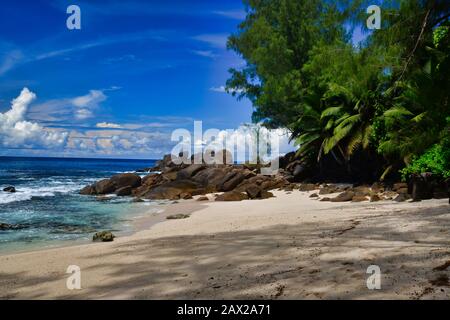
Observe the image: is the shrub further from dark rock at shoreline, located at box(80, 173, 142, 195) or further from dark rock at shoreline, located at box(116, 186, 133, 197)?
dark rock at shoreline, located at box(80, 173, 142, 195)

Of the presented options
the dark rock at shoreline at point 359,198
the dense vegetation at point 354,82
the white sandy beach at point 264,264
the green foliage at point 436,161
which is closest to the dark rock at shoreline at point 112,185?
the dense vegetation at point 354,82

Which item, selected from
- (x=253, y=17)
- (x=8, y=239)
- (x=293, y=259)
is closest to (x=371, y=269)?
(x=293, y=259)

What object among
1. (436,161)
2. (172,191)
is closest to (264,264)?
(436,161)

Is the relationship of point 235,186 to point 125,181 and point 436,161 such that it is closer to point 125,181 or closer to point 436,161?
point 125,181

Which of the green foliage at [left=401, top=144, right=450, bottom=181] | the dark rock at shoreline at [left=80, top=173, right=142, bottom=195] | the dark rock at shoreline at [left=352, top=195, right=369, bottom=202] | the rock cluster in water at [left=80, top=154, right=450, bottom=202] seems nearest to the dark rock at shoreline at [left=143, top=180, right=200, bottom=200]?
the rock cluster in water at [left=80, top=154, right=450, bottom=202]

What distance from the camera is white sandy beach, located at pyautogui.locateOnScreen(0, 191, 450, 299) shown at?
4230mm

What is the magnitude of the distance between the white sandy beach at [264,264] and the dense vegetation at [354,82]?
10.0 feet

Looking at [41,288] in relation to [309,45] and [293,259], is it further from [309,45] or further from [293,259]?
[309,45]

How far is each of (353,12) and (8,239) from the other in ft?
35.2

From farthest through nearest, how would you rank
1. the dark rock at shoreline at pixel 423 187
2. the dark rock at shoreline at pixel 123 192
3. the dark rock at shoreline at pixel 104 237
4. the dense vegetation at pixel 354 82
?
the dark rock at shoreline at pixel 123 192 < the dark rock at shoreline at pixel 423 187 < the dark rock at shoreline at pixel 104 237 < the dense vegetation at pixel 354 82

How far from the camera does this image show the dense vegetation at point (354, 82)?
7.72 metres

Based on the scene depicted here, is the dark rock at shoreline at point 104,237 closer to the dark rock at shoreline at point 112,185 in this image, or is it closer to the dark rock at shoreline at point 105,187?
the dark rock at shoreline at point 112,185

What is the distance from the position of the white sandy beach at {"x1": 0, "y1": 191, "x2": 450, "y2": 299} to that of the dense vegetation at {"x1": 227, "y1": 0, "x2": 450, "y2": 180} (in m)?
3.05

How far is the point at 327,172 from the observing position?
24.2 meters
